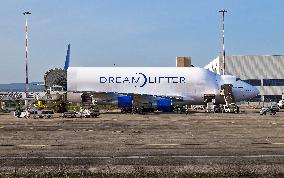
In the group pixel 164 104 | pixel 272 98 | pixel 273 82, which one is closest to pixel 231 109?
pixel 164 104

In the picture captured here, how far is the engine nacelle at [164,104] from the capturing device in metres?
62.5

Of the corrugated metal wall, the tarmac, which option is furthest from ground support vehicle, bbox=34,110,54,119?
the corrugated metal wall

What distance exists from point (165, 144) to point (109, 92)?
1510 inches

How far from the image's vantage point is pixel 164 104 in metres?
62.5

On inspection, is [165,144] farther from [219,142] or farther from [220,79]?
[220,79]

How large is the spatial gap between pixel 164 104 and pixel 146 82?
13.0 feet

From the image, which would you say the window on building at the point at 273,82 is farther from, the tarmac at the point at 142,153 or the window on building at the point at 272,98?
the tarmac at the point at 142,153

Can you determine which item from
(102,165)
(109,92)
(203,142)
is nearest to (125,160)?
(102,165)

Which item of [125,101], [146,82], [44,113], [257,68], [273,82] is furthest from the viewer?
[273,82]

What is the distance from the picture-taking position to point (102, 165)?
16.6 metres

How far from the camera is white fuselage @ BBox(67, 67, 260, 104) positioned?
63.8 m

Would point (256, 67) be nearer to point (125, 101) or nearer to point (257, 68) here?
point (257, 68)

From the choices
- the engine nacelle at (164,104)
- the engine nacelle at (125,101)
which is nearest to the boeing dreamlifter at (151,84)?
the engine nacelle at (164,104)

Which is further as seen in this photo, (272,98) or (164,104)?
(272,98)
